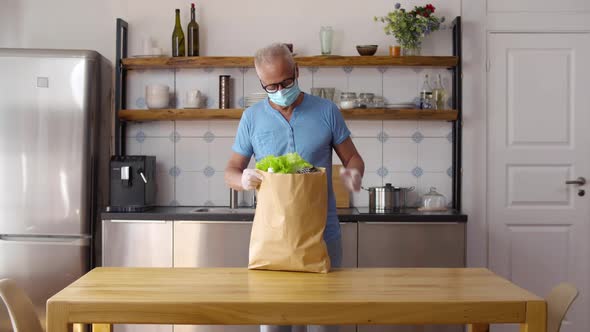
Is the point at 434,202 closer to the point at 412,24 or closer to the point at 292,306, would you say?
the point at 412,24

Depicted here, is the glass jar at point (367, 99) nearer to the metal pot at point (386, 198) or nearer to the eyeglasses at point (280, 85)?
the metal pot at point (386, 198)

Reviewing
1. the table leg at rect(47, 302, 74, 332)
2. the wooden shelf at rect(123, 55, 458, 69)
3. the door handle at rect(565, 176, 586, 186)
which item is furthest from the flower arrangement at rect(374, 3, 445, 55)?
the table leg at rect(47, 302, 74, 332)

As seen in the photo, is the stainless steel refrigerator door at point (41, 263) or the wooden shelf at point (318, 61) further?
the wooden shelf at point (318, 61)

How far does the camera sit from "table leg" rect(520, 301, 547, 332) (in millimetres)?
1741

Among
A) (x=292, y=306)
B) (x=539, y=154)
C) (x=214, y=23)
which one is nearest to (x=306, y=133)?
(x=292, y=306)

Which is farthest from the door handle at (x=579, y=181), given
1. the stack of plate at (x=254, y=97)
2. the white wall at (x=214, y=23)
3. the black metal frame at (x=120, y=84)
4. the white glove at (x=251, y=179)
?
the black metal frame at (x=120, y=84)

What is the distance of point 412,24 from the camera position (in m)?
3.84

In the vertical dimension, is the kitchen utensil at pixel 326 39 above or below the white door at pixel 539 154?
above

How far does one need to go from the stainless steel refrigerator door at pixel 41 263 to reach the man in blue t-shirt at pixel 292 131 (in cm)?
154

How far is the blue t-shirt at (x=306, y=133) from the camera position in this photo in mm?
2508

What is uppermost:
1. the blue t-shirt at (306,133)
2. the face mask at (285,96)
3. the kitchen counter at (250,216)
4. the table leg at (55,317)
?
the face mask at (285,96)

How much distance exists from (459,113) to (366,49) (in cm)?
68

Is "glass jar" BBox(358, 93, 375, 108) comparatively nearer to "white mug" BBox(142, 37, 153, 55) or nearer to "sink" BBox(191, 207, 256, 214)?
"sink" BBox(191, 207, 256, 214)

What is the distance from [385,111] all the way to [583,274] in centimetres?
161
